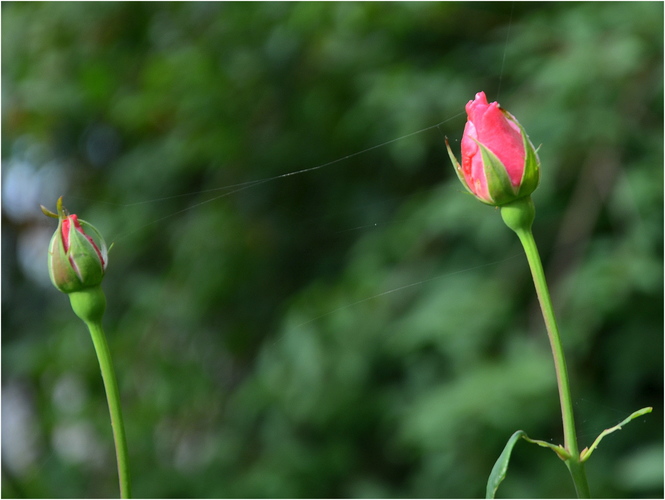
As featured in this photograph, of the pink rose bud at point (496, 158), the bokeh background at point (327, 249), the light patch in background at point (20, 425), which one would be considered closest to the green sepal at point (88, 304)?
the pink rose bud at point (496, 158)

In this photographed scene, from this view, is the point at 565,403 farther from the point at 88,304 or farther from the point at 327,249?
the point at 327,249

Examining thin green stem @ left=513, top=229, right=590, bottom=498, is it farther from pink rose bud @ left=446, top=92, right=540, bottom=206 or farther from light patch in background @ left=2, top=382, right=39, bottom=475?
light patch in background @ left=2, top=382, right=39, bottom=475

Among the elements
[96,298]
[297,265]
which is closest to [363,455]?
[297,265]

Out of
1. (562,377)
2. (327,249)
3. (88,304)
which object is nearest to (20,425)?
(327,249)

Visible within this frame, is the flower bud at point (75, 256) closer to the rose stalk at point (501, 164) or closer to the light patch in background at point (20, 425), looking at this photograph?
the rose stalk at point (501, 164)

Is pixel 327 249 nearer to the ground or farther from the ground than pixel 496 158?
nearer to the ground

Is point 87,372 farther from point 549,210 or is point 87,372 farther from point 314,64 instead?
point 549,210
